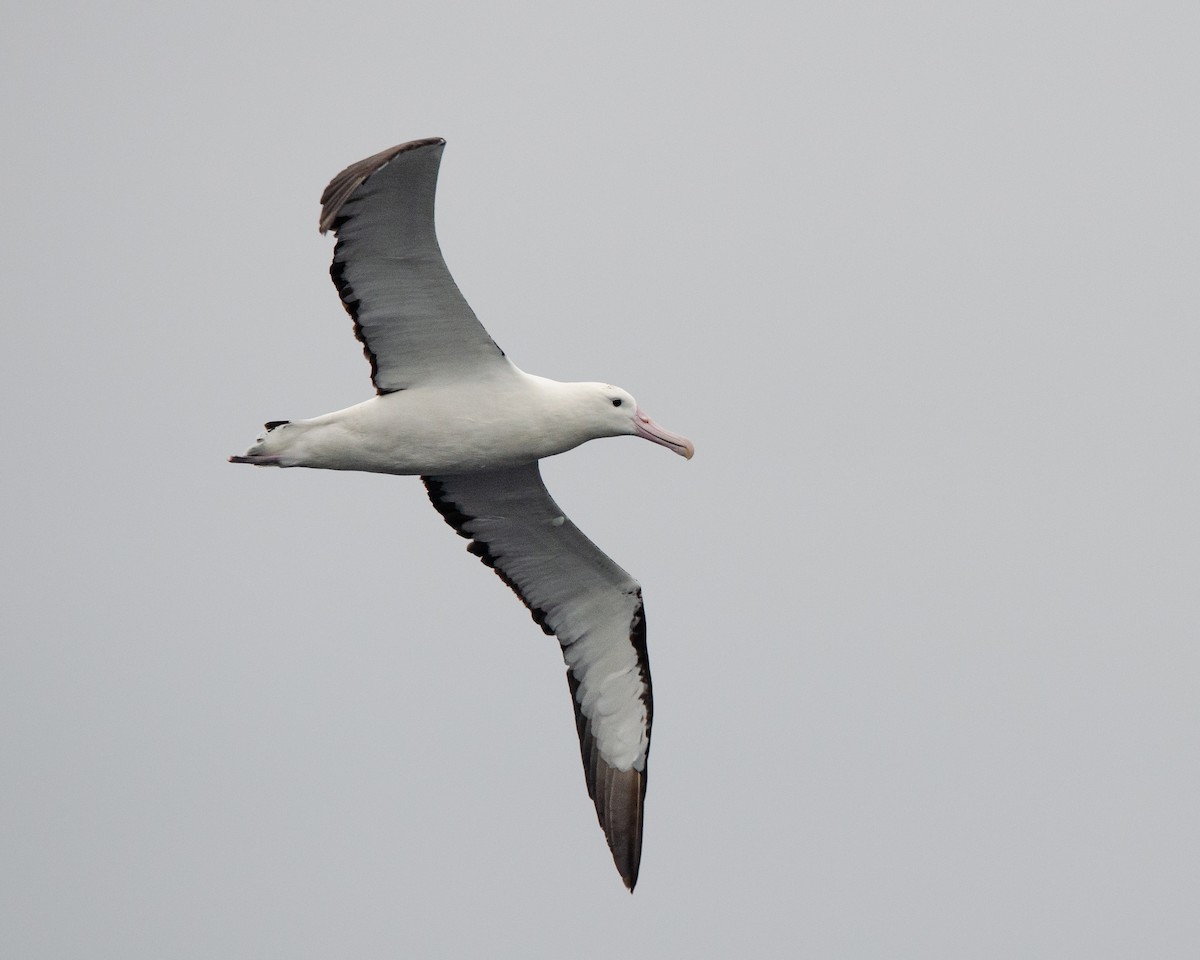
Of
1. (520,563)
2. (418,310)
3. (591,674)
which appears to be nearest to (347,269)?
(418,310)

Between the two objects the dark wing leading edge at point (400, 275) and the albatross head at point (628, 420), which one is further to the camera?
the albatross head at point (628, 420)

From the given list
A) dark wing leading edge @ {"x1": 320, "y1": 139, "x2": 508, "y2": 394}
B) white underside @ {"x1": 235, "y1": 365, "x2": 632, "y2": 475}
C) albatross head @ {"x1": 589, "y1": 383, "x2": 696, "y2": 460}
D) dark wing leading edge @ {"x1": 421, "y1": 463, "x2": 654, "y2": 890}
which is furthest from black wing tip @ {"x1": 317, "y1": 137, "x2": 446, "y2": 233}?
dark wing leading edge @ {"x1": 421, "y1": 463, "x2": 654, "y2": 890}

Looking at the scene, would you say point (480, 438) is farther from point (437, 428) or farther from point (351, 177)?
point (351, 177)

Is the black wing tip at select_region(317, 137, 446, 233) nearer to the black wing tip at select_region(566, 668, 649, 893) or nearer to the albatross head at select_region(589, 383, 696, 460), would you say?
the albatross head at select_region(589, 383, 696, 460)

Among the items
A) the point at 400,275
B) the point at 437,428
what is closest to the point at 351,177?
the point at 400,275

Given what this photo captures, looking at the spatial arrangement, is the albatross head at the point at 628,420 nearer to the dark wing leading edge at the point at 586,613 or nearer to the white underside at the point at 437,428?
the white underside at the point at 437,428

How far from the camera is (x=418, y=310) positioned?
16094mm

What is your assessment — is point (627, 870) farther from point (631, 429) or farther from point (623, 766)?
point (631, 429)

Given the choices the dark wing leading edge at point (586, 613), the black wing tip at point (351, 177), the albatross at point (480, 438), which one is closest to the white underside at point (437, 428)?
the albatross at point (480, 438)

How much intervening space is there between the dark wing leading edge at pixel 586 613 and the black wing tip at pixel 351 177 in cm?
402

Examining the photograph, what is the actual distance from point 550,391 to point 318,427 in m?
1.92

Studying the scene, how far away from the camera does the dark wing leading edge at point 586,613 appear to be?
18125mm

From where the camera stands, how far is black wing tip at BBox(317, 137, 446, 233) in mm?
14188

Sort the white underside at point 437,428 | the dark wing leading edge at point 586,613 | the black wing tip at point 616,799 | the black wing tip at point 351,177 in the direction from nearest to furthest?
the black wing tip at point 351,177
the white underside at point 437,428
the dark wing leading edge at point 586,613
the black wing tip at point 616,799
